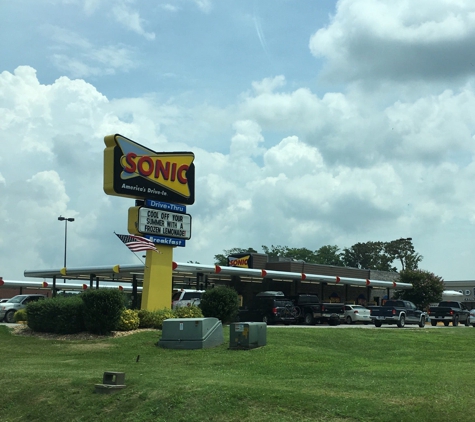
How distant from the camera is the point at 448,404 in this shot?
34.9ft

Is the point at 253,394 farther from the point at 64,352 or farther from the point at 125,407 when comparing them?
the point at 64,352

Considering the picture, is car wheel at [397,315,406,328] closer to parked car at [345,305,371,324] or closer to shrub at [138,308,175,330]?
parked car at [345,305,371,324]

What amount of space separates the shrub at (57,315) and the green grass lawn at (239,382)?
1.68 m

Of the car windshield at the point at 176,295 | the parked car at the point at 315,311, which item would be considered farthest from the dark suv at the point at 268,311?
the car windshield at the point at 176,295

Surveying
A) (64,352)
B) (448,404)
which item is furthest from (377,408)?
(64,352)

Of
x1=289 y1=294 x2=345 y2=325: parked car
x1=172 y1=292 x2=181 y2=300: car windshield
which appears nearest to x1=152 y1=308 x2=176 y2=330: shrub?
x1=172 y1=292 x2=181 y2=300: car windshield

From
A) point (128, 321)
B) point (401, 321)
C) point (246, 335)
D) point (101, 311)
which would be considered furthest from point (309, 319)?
point (246, 335)

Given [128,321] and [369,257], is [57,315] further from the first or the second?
[369,257]

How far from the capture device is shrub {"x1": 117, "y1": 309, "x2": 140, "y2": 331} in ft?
77.7

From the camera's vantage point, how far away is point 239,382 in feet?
43.2

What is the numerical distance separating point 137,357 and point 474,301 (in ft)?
225

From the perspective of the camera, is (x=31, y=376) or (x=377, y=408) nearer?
(x=377, y=408)

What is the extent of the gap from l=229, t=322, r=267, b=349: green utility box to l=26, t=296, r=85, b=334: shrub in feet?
23.3

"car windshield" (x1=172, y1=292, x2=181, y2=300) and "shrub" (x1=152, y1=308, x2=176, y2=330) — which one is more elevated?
"car windshield" (x1=172, y1=292, x2=181, y2=300)
